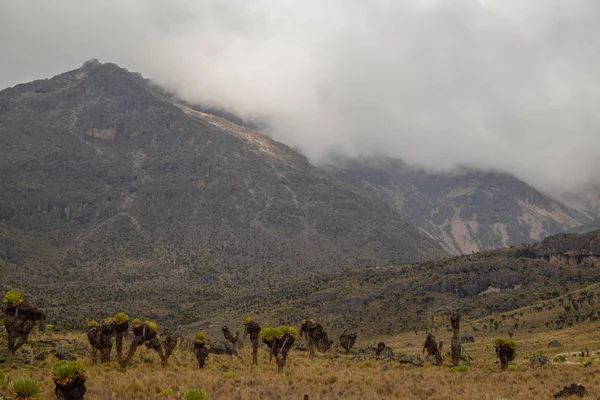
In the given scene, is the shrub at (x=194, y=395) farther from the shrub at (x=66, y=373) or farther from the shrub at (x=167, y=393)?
the shrub at (x=167, y=393)

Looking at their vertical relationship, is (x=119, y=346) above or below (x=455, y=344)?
above

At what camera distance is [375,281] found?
13250 centimetres

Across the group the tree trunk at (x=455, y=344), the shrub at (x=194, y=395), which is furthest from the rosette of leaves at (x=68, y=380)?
the tree trunk at (x=455, y=344)

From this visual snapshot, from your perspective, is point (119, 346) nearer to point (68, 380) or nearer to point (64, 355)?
point (64, 355)

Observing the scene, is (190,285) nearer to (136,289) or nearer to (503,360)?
(136,289)

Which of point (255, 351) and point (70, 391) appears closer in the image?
point (70, 391)

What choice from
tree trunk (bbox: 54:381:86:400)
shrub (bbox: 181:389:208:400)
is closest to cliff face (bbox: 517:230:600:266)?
shrub (bbox: 181:389:208:400)

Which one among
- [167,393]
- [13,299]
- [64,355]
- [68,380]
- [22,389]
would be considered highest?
[13,299]

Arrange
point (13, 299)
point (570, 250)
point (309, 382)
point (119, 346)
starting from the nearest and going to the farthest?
point (309, 382), point (13, 299), point (119, 346), point (570, 250)

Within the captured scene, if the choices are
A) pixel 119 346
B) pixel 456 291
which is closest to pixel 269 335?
pixel 119 346

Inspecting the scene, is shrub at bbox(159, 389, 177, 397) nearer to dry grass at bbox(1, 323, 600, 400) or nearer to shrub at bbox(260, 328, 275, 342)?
dry grass at bbox(1, 323, 600, 400)

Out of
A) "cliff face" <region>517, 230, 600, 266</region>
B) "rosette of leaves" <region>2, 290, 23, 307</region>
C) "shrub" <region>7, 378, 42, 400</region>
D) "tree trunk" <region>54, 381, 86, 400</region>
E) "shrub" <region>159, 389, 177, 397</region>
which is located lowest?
"shrub" <region>159, 389, 177, 397</region>

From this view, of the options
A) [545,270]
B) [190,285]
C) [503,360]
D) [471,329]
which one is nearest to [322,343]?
[503,360]

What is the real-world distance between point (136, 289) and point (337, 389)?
14076cm
